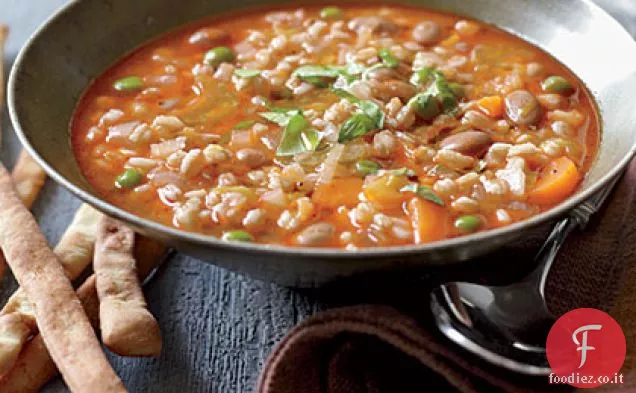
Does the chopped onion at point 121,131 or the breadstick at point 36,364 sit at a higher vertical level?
the chopped onion at point 121,131

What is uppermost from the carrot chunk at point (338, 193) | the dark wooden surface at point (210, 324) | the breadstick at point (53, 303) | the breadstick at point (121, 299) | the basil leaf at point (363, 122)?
the basil leaf at point (363, 122)

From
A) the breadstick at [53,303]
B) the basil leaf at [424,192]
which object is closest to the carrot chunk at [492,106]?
the basil leaf at [424,192]

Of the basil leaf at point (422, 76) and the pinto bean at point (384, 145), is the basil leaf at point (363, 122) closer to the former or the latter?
the pinto bean at point (384, 145)

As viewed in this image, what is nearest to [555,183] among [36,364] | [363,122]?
[363,122]

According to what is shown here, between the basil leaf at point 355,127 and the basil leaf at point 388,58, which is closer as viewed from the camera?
the basil leaf at point 355,127

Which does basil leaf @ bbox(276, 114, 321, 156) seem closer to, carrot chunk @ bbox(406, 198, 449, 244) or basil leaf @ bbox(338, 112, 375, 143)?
Answer: basil leaf @ bbox(338, 112, 375, 143)
